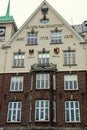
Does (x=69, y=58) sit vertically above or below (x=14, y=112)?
above

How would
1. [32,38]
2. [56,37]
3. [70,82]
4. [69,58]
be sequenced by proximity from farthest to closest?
[32,38] → [56,37] → [69,58] → [70,82]

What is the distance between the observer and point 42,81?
32.4 m

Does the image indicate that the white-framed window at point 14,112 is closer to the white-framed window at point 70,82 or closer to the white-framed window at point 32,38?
the white-framed window at point 70,82

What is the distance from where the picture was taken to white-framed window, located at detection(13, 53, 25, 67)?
34656mm

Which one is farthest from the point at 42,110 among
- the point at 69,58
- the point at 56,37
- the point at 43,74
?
the point at 56,37

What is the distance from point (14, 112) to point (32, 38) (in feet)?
35.1

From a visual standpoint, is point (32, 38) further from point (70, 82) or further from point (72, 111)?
point (72, 111)

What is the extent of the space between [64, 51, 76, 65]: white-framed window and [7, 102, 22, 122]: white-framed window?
813 centimetres

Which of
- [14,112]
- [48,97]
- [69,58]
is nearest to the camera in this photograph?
[48,97]

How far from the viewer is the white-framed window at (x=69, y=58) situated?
33844mm

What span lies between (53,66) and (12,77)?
5576 millimetres

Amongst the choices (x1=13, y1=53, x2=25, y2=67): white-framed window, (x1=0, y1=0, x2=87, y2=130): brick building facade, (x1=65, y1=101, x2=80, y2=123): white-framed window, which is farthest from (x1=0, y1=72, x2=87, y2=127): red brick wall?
(x1=13, y1=53, x2=25, y2=67): white-framed window

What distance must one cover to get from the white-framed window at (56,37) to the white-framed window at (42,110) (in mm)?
8939

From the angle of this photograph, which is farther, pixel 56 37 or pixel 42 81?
pixel 56 37
